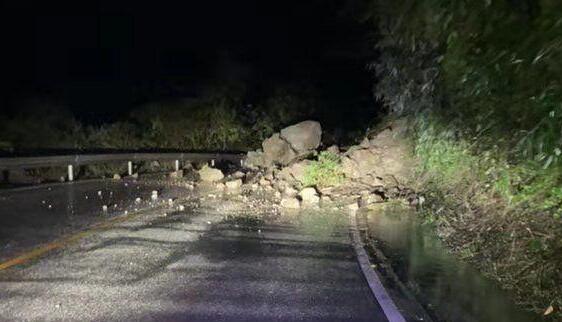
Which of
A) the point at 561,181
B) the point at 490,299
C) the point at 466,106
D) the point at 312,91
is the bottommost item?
the point at 490,299

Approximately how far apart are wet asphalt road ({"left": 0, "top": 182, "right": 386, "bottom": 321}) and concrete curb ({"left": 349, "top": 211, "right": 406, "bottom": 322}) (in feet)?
0.35

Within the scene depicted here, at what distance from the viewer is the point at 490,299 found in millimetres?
7840

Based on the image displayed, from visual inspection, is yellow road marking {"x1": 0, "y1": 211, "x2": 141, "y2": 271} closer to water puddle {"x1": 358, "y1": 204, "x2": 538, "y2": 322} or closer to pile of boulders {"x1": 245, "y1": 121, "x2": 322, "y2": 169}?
water puddle {"x1": 358, "y1": 204, "x2": 538, "y2": 322}

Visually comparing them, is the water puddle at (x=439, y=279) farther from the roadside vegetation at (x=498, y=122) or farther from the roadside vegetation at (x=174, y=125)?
the roadside vegetation at (x=174, y=125)

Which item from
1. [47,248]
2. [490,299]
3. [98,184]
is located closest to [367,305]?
[490,299]

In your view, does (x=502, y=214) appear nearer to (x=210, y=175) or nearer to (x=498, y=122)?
(x=498, y=122)

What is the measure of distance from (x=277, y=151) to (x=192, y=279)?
16.0 m

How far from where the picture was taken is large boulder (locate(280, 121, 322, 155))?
78.5ft

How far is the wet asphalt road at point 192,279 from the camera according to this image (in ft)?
22.9

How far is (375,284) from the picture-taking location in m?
8.45

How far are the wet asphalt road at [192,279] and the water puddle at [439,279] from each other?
690 mm

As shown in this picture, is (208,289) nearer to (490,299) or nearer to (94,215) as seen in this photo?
(490,299)

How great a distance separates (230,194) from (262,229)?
5.73 m

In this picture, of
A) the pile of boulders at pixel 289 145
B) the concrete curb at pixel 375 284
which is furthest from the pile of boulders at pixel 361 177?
the concrete curb at pixel 375 284
